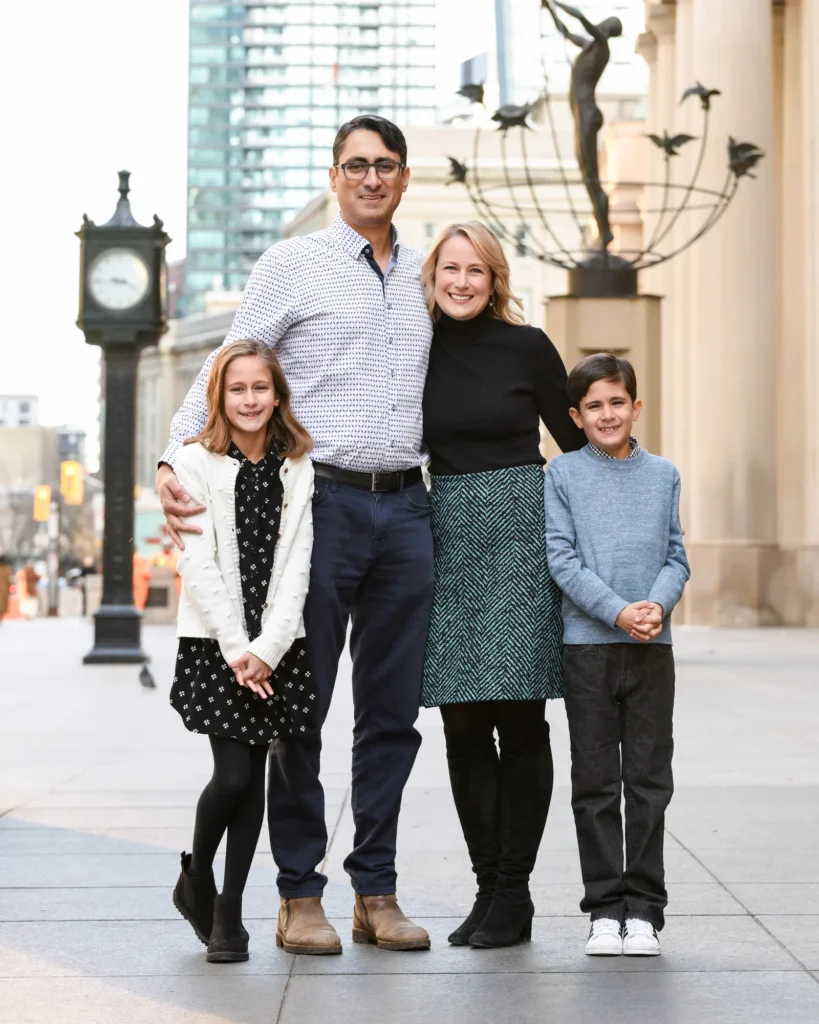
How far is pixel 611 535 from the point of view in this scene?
5.11 metres

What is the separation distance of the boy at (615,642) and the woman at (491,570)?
A: 0.34 ft

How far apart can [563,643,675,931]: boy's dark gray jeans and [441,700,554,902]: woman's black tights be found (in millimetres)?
162

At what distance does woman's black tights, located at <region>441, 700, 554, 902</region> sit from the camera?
17.0 ft

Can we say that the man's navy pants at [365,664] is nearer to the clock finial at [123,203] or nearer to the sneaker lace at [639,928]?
the sneaker lace at [639,928]

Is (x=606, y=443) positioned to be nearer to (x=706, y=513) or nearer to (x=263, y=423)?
(x=263, y=423)

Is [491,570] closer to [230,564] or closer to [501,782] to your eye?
[501,782]

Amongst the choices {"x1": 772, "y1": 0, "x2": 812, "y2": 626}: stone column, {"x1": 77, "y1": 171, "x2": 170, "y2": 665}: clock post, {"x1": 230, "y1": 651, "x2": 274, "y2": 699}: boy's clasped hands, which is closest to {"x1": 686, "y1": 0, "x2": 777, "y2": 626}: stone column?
{"x1": 772, "y1": 0, "x2": 812, "y2": 626}: stone column

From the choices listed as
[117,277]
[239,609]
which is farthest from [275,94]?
[239,609]

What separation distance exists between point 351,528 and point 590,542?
67 cm

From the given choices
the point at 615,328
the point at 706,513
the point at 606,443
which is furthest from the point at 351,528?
the point at 706,513

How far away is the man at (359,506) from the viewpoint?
5.10 metres

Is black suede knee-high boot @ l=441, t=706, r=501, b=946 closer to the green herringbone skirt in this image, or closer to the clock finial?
the green herringbone skirt

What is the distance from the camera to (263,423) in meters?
5.00

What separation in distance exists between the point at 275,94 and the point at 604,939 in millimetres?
197960
